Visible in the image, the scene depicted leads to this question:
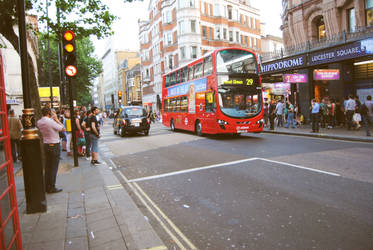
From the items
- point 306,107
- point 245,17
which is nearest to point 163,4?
point 245,17

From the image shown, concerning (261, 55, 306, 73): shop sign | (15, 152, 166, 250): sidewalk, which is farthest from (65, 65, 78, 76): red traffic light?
(261, 55, 306, 73): shop sign

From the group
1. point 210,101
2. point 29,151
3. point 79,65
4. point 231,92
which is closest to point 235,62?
point 231,92

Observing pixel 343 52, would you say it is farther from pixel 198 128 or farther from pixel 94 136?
pixel 94 136

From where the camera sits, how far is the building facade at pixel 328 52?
15.2m

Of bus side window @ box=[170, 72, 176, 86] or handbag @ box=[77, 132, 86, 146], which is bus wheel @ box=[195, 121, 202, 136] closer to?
bus side window @ box=[170, 72, 176, 86]

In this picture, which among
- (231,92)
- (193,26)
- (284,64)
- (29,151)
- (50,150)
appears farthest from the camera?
(193,26)

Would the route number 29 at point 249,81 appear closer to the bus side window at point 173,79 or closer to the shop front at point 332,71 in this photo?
the shop front at point 332,71

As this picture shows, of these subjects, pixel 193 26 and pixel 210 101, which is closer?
pixel 210 101

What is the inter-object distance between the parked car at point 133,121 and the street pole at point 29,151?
13711mm

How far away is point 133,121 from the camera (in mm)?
18391

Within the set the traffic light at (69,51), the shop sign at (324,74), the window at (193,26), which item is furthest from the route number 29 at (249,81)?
the window at (193,26)

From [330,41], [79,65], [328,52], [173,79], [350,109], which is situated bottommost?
[350,109]

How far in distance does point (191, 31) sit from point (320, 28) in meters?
23.7

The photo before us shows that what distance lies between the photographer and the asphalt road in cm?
357
